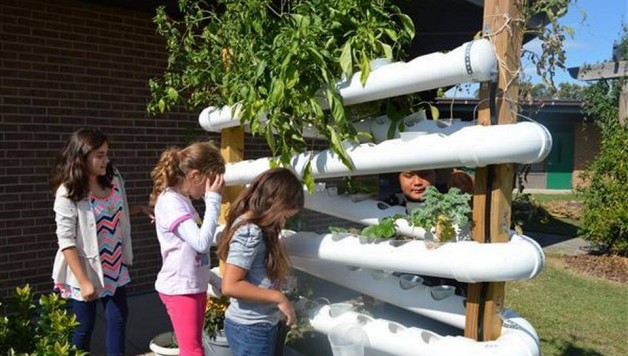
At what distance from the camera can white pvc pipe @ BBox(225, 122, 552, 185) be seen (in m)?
2.15

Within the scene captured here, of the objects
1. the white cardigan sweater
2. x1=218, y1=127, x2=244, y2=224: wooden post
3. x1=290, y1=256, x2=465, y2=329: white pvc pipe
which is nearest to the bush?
x1=290, y1=256, x2=465, y2=329: white pvc pipe

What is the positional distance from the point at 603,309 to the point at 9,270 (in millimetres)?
5845

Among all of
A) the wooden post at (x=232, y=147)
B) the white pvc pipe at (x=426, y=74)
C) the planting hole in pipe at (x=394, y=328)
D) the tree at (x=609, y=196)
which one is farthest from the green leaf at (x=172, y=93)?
the tree at (x=609, y=196)

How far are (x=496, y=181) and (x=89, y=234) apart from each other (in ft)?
7.12

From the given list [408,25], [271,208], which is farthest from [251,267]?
[408,25]

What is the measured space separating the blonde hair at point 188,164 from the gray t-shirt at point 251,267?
0.53 m

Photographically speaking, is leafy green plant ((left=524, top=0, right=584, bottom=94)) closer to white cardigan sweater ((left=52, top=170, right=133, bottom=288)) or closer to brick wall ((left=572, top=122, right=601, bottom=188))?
white cardigan sweater ((left=52, top=170, right=133, bottom=288))

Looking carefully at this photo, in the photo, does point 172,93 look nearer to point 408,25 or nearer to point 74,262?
point 74,262

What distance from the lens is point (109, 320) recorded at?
3240 mm

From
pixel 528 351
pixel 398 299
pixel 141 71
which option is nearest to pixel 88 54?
pixel 141 71

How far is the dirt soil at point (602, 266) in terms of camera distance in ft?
25.3

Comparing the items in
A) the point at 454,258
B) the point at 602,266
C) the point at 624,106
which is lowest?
the point at 602,266

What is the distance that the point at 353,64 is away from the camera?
2783 mm

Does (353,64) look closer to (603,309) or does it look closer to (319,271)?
(319,271)
